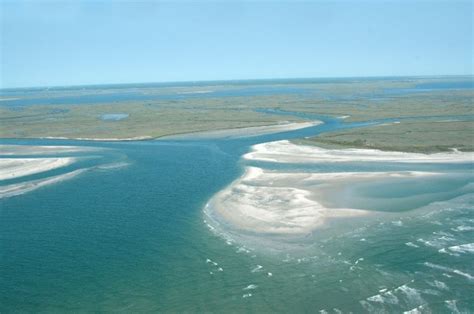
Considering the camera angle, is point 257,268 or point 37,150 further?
point 37,150

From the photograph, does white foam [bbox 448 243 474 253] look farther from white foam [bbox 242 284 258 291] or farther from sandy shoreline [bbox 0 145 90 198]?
sandy shoreline [bbox 0 145 90 198]

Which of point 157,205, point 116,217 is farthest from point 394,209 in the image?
point 116,217

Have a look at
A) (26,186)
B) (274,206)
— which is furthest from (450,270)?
(26,186)

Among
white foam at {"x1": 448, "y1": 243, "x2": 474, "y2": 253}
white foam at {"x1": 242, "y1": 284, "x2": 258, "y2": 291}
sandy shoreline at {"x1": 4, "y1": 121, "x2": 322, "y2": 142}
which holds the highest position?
sandy shoreline at {"x1": 4, "y1": 121, "x2": 322, "y2": 142}

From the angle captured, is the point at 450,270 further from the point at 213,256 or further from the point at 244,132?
the point at 244,132

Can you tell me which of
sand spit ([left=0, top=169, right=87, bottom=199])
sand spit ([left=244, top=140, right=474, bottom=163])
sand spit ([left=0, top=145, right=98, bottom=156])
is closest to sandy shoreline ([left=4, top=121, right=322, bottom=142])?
sand spit ([left=0, top=145, right=98, bottom=156])

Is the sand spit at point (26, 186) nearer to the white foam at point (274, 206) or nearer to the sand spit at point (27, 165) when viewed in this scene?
the sand spit at point (27, 165)

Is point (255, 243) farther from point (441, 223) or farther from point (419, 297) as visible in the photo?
point (441, 223)
